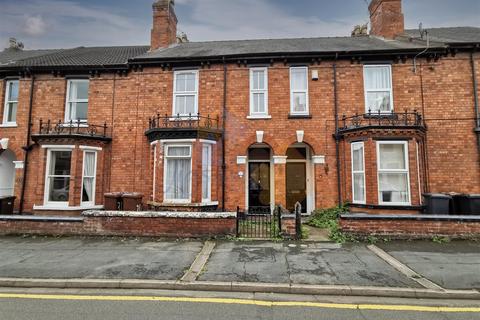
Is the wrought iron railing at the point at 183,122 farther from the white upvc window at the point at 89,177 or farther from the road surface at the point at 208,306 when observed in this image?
the road surface at the point at 208,306

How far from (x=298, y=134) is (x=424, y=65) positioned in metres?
5.98

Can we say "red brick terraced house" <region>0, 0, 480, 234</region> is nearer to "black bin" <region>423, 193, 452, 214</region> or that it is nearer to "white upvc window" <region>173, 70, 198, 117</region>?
"white upvc window" <region>173, 70, 198, 117</region>

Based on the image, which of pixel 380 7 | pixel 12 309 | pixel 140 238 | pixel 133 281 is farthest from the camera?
pixel 380 7

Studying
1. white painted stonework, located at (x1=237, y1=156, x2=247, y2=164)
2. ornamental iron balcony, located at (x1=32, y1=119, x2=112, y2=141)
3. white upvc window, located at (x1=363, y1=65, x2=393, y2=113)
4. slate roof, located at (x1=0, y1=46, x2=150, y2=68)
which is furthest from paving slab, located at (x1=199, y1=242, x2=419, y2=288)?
slate roof, located at (x1=0, y1=46, x2=150, y2=68)

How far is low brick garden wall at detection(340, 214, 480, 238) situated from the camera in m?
7.79

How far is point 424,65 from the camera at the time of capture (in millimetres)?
11562

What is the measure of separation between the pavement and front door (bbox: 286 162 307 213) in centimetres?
471

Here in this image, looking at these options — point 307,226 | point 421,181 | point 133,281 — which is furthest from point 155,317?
point 421,181

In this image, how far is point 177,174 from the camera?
11.1m

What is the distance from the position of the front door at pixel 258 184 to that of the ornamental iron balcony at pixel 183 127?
8.07ft

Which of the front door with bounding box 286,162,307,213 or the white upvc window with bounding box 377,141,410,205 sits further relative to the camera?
the front door with bounding box 286,162,307,213

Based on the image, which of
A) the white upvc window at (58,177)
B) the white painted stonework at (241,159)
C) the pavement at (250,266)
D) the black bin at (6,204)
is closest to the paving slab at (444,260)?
the pavement at (250,266)

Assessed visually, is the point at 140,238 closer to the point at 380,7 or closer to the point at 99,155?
the point at 99,155

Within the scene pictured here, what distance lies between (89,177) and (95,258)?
20.8 ft
